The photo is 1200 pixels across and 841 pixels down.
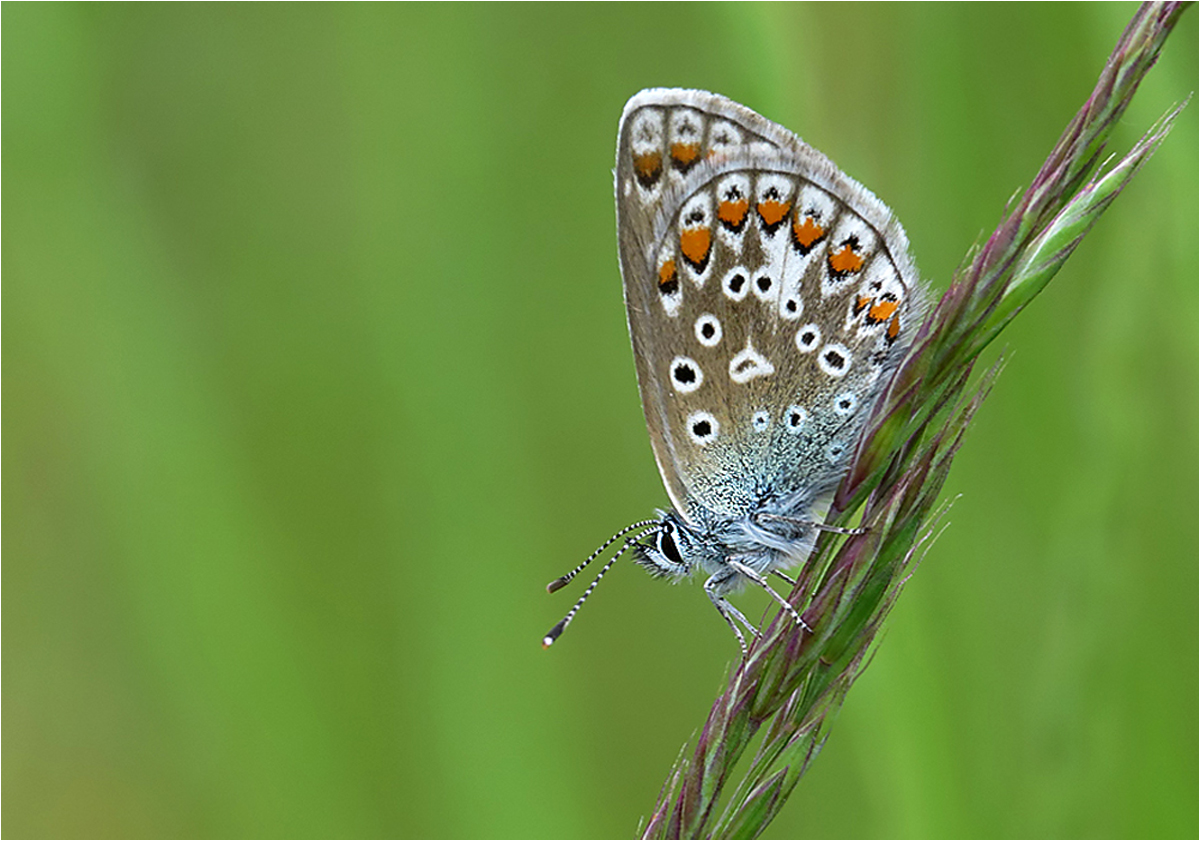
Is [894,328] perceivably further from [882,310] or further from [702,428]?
[702,428]

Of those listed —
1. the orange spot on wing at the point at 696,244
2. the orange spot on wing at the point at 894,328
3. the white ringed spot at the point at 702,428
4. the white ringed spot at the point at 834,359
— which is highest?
the orange spot on wing at the point at 696,244

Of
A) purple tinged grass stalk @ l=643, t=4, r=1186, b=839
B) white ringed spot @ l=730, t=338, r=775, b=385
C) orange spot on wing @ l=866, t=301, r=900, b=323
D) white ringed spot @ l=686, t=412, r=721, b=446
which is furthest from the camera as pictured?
white ringed spot @ l=686, t=412, r=721, b=446

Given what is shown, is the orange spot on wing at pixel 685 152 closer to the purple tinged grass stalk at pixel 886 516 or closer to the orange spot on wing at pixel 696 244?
the orange spot on wing at pixel 696 244

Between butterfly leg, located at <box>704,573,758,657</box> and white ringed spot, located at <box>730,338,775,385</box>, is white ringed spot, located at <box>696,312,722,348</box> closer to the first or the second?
white ringed spot, located at <box>730,338,775,385</box>

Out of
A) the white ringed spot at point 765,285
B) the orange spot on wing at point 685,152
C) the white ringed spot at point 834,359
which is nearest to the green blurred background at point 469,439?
the orange spot on wing at point 685,152

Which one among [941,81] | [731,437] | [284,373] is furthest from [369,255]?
[941,81]

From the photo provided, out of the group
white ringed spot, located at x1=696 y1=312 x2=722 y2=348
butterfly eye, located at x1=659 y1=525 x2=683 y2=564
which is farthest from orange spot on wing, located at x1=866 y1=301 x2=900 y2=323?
butterfly eye, located at x1=659 y1=525 x2=683 y2=564

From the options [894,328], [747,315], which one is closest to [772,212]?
[747,315]
